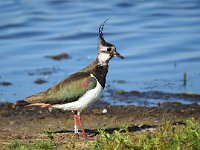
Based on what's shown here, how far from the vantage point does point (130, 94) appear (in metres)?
14.1

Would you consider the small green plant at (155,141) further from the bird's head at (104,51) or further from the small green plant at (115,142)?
the bird's head at (104,51)

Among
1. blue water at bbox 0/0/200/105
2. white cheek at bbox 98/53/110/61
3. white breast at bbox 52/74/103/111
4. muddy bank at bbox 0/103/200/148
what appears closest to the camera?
white breast at bbox 52/74/103/111

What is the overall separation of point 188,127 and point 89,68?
9.40 feet

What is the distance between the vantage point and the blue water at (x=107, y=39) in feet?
50.0

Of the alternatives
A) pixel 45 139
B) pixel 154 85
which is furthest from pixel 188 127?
pixel 154 85

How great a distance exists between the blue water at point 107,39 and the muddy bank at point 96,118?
1360 millimetres

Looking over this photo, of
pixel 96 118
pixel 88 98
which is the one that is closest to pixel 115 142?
pixel 88 98

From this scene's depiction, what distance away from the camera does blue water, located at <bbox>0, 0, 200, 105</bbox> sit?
15.2 m

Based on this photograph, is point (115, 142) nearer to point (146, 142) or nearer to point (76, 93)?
point (146, 142)

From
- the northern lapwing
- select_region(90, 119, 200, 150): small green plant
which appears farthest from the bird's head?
select_region(90, 119, 200, 150): small green plant

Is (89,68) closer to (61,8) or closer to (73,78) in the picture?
(73,78)

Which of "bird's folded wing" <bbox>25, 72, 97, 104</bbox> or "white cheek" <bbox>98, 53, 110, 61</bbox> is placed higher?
"white cheek" <bbox>98, 53, 110, 61</bbox>

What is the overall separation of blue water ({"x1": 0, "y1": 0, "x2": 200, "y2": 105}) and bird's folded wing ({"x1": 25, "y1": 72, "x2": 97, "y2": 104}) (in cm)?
331

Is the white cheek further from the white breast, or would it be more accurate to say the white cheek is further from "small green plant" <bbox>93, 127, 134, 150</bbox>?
"small green plant" <bbox>93, 127, 134, 150</bbox>
